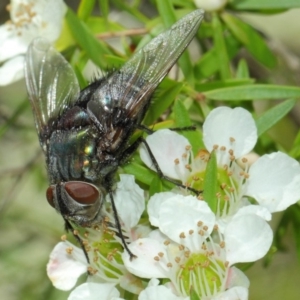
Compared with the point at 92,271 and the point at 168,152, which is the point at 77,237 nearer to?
the point at 92,271

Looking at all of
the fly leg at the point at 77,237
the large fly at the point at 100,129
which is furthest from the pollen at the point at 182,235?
the fly leg at the point at 77,237

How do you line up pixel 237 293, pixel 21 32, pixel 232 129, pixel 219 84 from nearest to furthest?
pixel 237 293
pixel 232 129
pixel 219 84
pixel 21 32

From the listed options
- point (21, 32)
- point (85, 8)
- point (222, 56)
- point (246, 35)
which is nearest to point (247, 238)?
point (222, 56)

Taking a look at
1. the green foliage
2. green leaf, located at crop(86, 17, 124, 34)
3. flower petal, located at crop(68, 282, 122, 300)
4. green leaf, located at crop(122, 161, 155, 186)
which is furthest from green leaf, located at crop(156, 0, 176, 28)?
flower petal, located at crop(68, 282, 122, 300)

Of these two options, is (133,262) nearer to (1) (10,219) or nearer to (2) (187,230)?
(2) (187,230)

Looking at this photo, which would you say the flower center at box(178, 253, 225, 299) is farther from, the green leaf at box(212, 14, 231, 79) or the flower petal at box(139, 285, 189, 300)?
the green leaf at box(212, 14, 231, 79)
